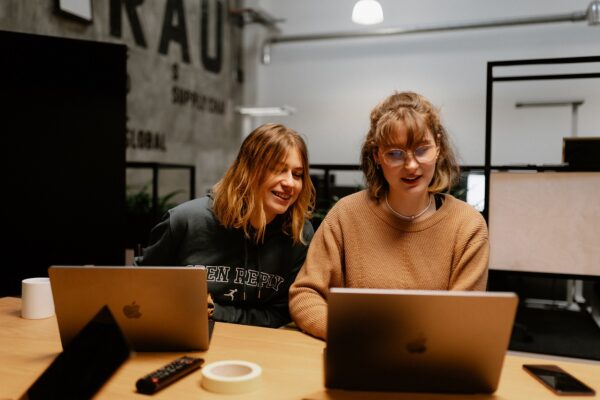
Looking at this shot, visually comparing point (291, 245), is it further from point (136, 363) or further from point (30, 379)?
point (30, 379)

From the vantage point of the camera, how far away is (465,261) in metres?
1.50

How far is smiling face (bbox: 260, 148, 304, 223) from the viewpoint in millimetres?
1732

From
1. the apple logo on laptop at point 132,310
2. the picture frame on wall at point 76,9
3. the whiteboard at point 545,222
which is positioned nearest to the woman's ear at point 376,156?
the apple logo on laptop at point 132,310

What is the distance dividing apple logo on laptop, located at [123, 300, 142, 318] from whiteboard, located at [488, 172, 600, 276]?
2.28 m

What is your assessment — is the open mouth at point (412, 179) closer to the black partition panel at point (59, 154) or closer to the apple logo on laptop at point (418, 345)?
the apple logo on laptop at point (418, 345)

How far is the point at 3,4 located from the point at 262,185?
8.54ft

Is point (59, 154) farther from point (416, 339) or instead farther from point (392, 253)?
point (416, 339)

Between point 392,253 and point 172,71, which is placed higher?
point 172,71

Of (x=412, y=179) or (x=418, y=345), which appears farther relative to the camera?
(x=412, y=179)

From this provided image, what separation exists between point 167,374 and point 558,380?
792mm

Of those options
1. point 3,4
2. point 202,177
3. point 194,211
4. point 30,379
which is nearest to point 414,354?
point 30,379

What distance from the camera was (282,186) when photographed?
68.2 inches

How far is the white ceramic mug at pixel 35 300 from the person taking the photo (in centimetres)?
149

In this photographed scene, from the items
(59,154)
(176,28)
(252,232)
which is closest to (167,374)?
(252,232)
